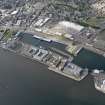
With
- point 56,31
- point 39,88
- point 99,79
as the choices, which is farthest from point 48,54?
point 99,79

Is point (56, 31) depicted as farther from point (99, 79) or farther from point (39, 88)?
point (99, 79)

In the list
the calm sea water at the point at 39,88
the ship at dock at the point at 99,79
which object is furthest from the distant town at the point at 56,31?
the calm sea water at the point at 39,88

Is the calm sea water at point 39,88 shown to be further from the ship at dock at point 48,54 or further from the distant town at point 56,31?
the distant town at point 56,31

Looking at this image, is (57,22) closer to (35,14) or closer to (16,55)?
(35,14)

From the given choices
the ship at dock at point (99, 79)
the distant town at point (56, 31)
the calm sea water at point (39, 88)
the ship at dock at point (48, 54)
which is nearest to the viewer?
the calm sea water at point (39, 88)

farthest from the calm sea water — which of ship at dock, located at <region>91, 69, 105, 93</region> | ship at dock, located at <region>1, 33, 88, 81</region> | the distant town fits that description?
the distant town

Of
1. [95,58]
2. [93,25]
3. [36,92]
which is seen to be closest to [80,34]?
[93,25]
